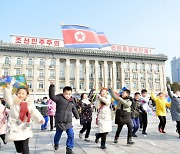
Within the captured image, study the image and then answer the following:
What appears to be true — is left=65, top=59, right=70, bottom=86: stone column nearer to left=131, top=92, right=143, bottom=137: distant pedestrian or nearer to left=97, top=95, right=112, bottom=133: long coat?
left=131, top=92, right=143, bottom=137: distant pedestrian

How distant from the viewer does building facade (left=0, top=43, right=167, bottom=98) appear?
4181 centimetres

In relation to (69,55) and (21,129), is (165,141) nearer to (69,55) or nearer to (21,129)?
(21,129)

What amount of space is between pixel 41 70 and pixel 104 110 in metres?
39.8

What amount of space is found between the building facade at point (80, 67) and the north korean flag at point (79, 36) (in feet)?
105

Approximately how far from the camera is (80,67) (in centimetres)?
4725

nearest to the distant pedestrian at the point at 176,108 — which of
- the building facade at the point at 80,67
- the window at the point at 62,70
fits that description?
the building facade at the point at 80,67

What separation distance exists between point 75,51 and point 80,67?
416cm

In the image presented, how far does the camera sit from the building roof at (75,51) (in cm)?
4078

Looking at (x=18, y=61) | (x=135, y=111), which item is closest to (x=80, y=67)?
(x=18, y=61)

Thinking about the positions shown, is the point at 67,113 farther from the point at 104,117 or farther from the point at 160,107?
the point at 160,107

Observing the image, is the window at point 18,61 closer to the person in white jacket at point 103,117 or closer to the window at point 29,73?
the window at point 29,73

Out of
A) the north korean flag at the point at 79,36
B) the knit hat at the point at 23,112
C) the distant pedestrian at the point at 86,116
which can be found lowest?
the distant pedestrian at the point at 86,116

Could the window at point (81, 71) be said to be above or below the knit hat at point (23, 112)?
above

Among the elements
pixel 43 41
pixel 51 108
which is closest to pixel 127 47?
pixel 43 41
